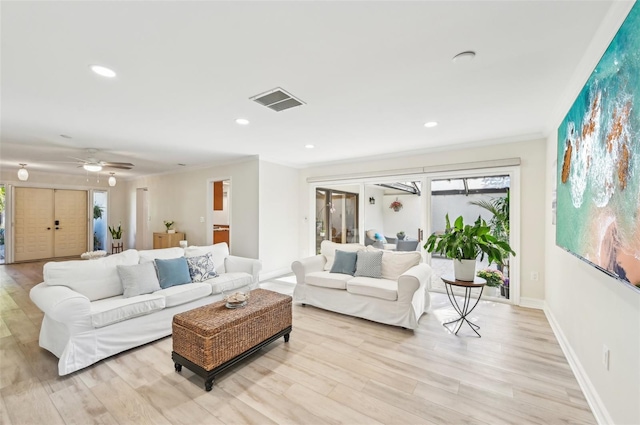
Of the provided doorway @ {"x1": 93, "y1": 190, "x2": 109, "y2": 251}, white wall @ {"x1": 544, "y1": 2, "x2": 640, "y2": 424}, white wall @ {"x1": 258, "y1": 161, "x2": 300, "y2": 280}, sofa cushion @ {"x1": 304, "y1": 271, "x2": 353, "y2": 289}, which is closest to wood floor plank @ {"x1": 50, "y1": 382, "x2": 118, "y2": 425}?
sofa cushion @ {"x1": 304, "y1": 271, "x2": 353, "y2": 289}

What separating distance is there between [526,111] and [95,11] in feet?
12.2

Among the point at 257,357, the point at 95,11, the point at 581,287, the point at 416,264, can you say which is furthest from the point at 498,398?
the point at 95,11

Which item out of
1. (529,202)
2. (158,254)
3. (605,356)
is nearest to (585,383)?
(605,356)

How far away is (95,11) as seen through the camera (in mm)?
1490

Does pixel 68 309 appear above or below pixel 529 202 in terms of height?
below

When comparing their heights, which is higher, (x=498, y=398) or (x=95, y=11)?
(x=95, y=11)

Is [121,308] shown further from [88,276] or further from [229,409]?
[229,409]

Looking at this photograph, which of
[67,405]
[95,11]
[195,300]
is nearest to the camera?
[95,11]

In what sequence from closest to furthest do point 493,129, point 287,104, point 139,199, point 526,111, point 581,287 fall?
point 581,287, point 287,104, point 526,111, point 493,129, point 139,199

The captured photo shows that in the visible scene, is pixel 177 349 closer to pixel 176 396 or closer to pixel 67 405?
pixel 176 396

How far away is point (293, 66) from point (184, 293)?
257 cm

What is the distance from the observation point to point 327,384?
7.04 feet

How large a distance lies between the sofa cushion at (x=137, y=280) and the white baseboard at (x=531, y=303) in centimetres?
470

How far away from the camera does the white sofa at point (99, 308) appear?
2273 mm
